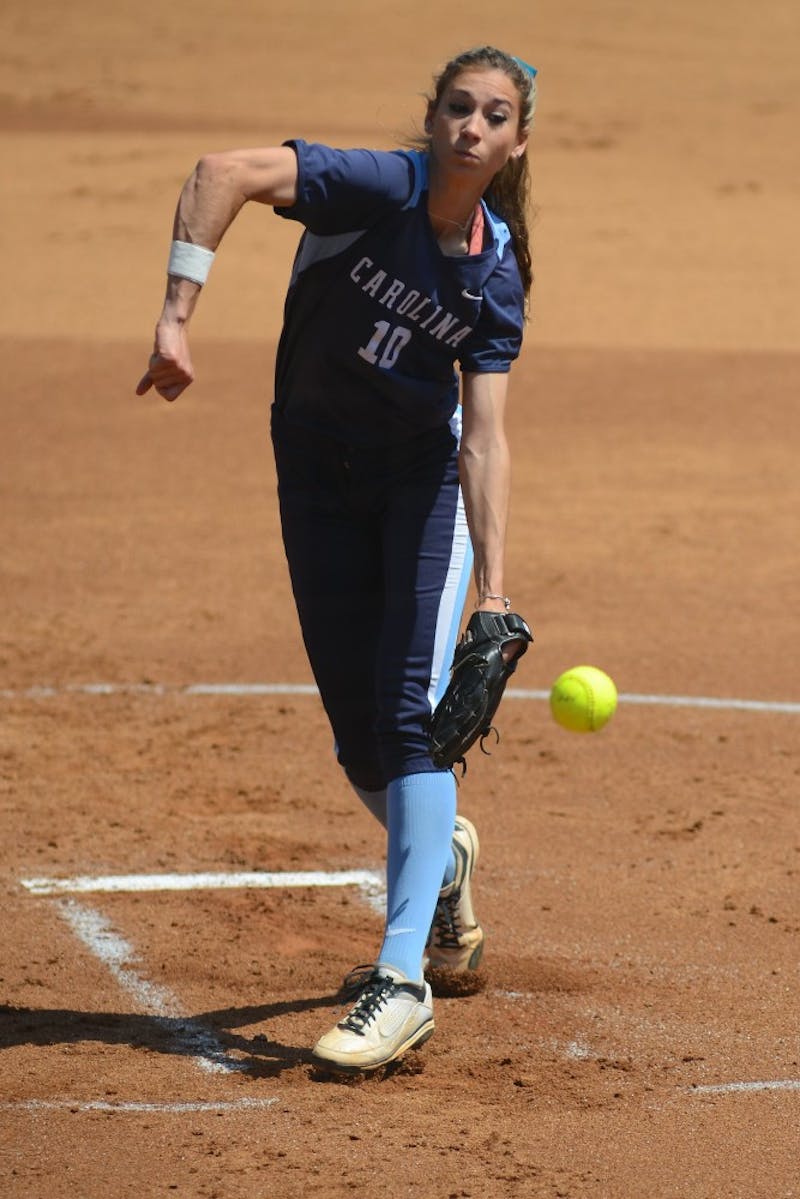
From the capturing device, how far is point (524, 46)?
1187 inches

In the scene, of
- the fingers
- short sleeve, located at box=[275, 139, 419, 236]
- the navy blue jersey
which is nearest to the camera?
the fingers

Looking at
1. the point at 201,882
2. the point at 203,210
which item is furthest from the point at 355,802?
the point at 203,210

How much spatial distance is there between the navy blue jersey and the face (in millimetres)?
89

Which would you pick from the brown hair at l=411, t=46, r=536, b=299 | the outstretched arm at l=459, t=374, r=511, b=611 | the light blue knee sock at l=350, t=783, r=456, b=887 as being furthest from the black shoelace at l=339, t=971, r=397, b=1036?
the brown hair at l=411, t=46, r=536, b=299

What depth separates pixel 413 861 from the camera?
12.9ft

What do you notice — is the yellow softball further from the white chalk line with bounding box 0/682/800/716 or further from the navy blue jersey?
the white chalk line with bounding box 0/682/800/716

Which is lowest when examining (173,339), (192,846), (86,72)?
(192,846)

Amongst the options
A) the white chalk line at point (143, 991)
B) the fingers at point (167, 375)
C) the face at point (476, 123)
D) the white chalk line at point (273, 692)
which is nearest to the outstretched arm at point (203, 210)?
the fingers at point (167, 375)

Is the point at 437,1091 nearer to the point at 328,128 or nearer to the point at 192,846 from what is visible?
the point at 192,846

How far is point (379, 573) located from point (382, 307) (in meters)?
0.63

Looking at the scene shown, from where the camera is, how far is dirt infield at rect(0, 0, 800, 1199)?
350cm

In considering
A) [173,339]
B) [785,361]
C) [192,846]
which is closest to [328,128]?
[785,361]

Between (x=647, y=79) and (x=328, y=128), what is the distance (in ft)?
20.3

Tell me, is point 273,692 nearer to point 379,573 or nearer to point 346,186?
point 379,573
